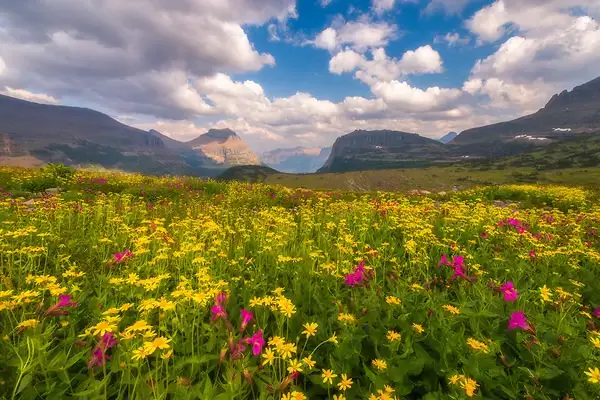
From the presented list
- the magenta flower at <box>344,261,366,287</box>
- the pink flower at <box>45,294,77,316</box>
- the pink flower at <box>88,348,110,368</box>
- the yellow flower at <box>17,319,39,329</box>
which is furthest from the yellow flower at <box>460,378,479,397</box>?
the pink flower at <box>45,294,77,316</box>

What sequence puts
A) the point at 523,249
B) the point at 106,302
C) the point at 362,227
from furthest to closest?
the point at 362,227, the point at 523,249, the point at 106,302

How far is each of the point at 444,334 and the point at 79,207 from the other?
32.7ft

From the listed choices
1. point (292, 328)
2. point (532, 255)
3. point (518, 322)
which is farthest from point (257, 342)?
point (532, 255)

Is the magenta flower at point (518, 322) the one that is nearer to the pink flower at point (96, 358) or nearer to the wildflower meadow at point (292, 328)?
the wildflower meadow at point (292, 328)

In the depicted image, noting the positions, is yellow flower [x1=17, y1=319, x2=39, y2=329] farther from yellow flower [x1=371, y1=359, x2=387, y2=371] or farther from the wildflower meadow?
yellow flower [x1=371, y1=359, x2=387, y2=371]

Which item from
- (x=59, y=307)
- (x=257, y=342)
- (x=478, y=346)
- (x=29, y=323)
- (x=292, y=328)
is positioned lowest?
(x=292, y=328)

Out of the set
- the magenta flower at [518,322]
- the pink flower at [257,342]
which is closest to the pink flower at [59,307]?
the pink flower at [257,342]

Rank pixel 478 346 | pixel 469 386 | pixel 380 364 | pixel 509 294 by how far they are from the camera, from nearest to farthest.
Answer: pixel 469 386, pixel 380 364, pixel 478 346, pixel 509 294

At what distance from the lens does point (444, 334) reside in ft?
12.2

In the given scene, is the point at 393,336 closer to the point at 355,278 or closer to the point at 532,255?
the point at 355,278

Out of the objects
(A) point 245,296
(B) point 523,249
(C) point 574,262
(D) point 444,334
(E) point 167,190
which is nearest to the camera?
(D) point 444,334

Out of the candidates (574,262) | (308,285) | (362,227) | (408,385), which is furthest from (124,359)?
(574,262)

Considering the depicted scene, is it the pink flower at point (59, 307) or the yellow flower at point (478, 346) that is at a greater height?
the pink flower at point (59, 307)

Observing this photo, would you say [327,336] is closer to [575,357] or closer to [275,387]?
[275,387]
